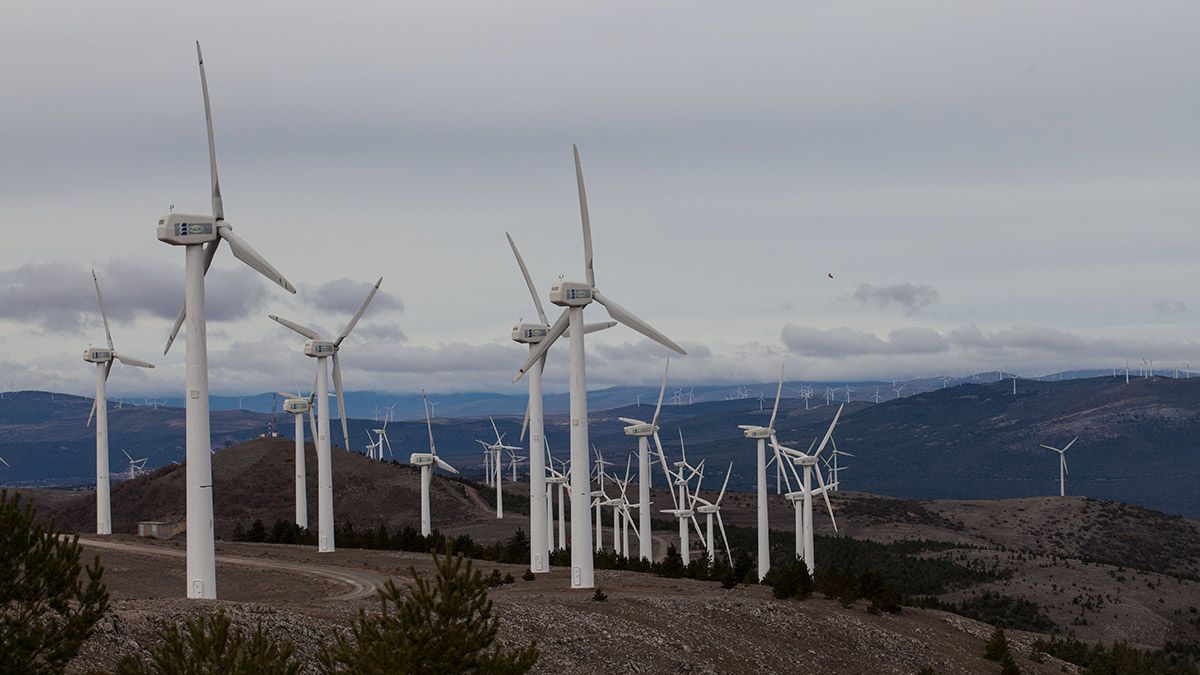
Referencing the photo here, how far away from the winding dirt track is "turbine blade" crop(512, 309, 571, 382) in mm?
11763

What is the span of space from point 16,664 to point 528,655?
9.45 meters

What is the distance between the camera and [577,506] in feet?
188

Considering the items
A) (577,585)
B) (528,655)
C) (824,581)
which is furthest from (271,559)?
(528,655)

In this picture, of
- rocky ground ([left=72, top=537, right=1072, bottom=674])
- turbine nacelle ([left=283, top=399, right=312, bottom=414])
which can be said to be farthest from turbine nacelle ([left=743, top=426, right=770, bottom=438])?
turbine nacelle ([left=283, top=399, right=312, bottom=414])

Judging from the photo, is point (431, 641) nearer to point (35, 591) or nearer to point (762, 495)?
point (35, 591)

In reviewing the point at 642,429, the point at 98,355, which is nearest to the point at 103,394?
the point at 98,355

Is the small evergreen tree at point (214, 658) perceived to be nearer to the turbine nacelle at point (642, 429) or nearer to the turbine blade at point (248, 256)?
the turbine blade at point (248, 256)

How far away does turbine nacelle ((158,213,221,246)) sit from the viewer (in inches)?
1802

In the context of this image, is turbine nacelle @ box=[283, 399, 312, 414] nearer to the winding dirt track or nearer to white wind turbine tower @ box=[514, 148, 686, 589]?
the winding dirt track

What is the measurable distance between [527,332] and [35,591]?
44.1 m

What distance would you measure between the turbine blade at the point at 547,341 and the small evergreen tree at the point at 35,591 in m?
35.5

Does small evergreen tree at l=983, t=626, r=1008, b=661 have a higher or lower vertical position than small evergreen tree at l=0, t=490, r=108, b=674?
lower

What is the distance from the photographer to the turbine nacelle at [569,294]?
58062 millimetres

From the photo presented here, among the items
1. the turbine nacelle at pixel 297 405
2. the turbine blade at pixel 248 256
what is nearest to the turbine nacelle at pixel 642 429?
the turbine nacelle at pixel 297 405
